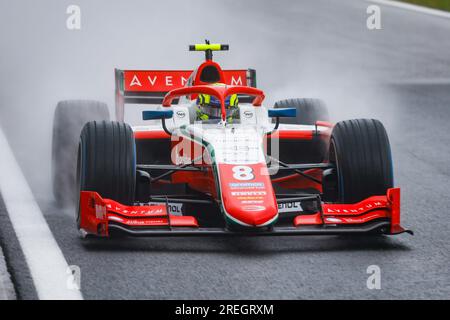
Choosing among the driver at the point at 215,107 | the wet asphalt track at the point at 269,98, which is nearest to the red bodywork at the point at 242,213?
the wet asphalt track at the point at 269,98

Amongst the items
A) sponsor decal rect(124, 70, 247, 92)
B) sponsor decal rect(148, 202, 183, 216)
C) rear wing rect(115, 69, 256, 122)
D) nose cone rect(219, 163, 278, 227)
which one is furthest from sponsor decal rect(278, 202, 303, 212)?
sponsor decal rect(124, 70, 247, 92)

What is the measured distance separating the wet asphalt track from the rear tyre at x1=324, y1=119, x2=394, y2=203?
37 cm

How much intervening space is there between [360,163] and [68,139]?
9.15 ft

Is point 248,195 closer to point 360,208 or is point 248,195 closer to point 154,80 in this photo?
point 360,208

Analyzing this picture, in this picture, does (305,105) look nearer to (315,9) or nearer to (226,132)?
(226,132)

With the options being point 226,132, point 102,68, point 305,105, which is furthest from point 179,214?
point 102,68

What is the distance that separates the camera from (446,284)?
20.7ft

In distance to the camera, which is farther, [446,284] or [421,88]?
[421,88]

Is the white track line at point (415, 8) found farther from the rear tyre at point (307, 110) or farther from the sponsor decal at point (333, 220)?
the sponsor decal at point (333, 220)

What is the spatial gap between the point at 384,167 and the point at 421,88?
768 cm

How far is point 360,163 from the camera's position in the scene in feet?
25.4

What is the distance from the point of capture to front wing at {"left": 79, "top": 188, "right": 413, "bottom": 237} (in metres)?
7.07
